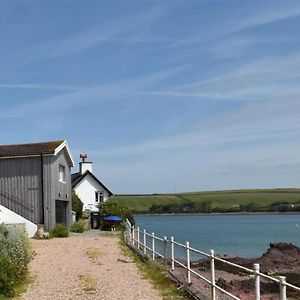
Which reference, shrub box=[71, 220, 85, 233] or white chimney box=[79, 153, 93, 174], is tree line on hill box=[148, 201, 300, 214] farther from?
shrub box=[71, 220, 85, 233]

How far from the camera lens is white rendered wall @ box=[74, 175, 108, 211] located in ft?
184

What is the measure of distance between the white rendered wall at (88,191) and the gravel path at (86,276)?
1138 inches

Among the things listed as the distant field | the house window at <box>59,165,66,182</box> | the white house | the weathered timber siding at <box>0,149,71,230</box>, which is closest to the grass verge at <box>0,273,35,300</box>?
the weathered timber siding at <box>0,149,71,230</box>

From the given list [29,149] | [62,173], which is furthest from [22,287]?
[62,173]

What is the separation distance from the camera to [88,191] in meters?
56.8

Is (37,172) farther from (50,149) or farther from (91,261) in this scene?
(91,261)

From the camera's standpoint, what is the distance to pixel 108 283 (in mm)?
15672

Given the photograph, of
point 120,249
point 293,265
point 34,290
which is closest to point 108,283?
point 34,290

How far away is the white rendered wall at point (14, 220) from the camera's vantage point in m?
34.3

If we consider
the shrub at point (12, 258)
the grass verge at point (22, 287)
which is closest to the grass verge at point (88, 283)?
the grass verge at point (22, 287)

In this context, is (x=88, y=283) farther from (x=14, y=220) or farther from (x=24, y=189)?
(x=24, y=189)

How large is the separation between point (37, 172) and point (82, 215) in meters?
14.8

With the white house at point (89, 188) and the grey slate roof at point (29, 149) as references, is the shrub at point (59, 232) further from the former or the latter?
the white house at point (89, 188)

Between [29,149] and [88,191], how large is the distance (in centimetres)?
1772
